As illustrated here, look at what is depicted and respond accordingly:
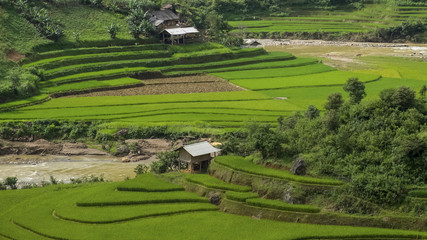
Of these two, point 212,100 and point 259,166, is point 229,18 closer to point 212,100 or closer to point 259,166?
point 212,100

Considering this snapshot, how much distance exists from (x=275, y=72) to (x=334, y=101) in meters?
38.5

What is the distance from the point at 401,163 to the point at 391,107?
Result: 478cm

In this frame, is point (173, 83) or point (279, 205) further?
point (173, 83)

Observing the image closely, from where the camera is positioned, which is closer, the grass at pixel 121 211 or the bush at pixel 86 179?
the grass at pixel 121 211

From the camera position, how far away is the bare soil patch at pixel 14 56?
68125 millimetres

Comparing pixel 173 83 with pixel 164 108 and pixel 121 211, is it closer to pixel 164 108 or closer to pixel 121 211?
pixel 164 108

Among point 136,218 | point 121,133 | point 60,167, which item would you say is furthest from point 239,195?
point 121,133

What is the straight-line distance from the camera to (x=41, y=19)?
76125 millimetres

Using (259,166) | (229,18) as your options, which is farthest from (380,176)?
(229,18)

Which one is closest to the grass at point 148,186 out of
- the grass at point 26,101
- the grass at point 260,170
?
the grass at point 260,170

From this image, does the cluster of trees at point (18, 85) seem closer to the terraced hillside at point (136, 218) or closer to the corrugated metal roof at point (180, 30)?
the corrugated metal roof at point (180, 30)

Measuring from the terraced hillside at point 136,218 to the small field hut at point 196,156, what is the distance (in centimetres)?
306

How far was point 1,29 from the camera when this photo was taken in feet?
236

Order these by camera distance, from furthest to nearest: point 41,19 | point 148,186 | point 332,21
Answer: point 332,21, point 41,19, point 148,186
